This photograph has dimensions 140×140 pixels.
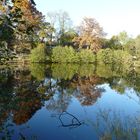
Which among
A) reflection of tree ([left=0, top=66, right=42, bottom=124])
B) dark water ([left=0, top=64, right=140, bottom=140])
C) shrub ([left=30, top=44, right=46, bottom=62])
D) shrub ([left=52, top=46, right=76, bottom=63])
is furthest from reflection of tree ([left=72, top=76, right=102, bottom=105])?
shrub ([left=52, top=46, right=76, bottom=63])

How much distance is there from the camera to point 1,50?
8.02 meters

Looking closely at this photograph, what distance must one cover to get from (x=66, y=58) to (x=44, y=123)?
38.9 meters

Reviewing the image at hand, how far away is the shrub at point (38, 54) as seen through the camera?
45.9 metres

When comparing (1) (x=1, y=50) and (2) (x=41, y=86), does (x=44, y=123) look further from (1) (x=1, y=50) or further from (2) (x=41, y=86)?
(2) (x=41, y=86)

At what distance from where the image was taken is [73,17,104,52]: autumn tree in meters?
58.8

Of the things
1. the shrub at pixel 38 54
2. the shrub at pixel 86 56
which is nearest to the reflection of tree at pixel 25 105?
the shrub at pixel 38 54

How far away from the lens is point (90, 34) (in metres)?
59.4

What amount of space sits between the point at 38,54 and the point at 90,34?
15.3 meters

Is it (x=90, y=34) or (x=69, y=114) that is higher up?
(x=90, y=34)

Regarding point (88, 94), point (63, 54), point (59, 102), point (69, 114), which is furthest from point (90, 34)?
point (69, 114)

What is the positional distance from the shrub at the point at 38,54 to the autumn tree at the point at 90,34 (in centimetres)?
1293

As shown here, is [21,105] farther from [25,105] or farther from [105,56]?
Answer: [105,56]

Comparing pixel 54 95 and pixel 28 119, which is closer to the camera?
pixel 28 119

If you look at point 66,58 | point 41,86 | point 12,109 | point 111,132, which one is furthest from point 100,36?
point 111,132
